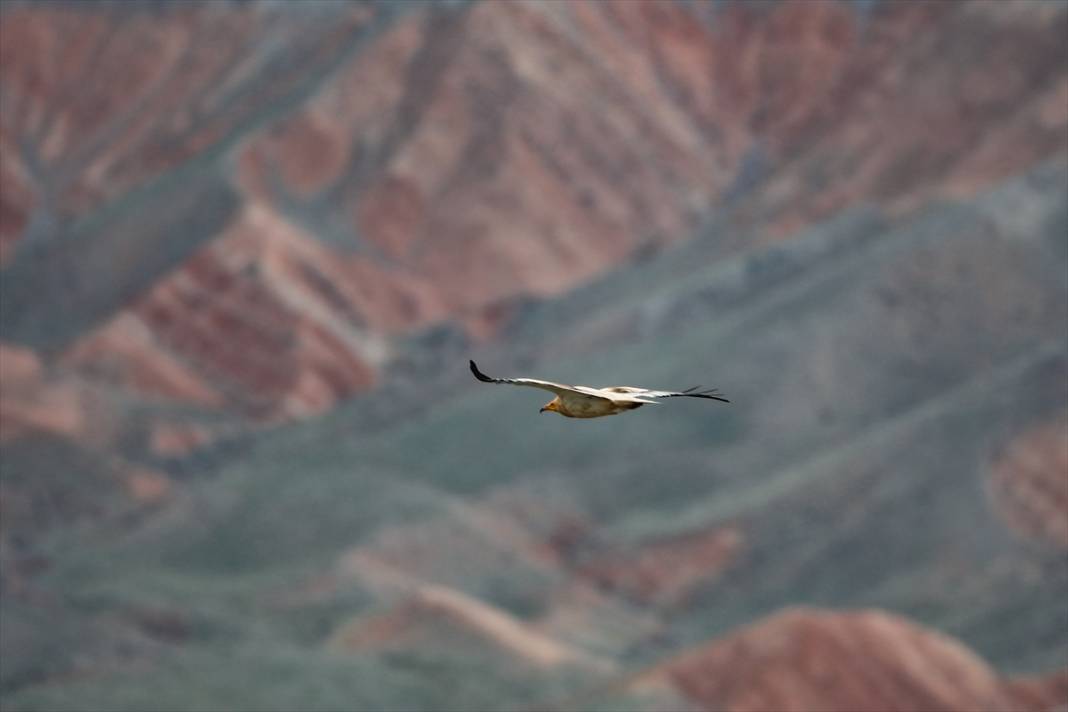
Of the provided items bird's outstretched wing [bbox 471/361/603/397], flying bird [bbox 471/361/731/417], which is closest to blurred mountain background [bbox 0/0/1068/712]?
flying bird [bbox 471/361/731/417]

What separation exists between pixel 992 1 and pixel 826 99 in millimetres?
10393

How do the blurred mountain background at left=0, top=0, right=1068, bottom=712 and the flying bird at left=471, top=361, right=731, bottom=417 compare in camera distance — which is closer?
the flying bird at left=471, top=361, right=731, bottom=417

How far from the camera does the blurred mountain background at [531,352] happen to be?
1984 inches

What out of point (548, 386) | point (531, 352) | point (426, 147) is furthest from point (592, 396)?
point (426, 147)

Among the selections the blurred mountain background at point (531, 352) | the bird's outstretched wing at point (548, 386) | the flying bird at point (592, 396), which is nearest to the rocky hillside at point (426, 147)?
the blurred mountain background at point (531, 352)

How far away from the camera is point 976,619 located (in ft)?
169

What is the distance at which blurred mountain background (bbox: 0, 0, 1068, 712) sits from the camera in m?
50.4

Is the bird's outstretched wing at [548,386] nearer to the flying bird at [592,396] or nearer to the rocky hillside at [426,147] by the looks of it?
the flying bird at [592,396]

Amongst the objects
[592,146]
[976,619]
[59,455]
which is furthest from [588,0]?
[976,619]

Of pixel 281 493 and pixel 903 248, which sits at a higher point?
pixel 903 248

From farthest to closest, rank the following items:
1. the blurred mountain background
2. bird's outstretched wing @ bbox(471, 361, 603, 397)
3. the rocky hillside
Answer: the rocky hillside → the blurred mountain background → bird's outstretched wing @ bbox(471, 361, 603, 397)

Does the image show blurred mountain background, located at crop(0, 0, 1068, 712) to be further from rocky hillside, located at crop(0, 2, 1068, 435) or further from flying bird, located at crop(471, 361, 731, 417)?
flying bird, located at crop(471, 361, 731, 417)

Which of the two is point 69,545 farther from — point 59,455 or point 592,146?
point 592,146

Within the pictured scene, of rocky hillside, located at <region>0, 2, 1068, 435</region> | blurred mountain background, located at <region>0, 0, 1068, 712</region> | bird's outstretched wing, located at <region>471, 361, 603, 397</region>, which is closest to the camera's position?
bird's outstretched wing, located at <region>471, 361, 603, 397</region>
